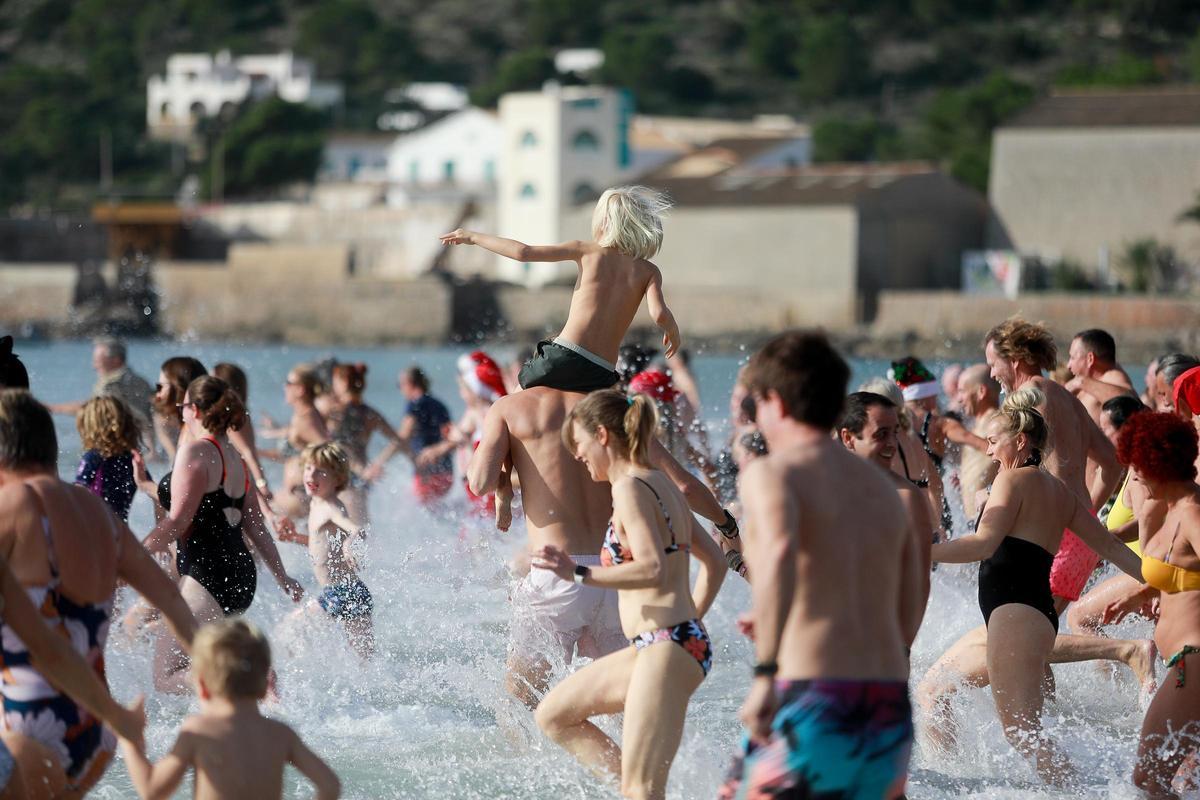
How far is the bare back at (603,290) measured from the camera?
579cm

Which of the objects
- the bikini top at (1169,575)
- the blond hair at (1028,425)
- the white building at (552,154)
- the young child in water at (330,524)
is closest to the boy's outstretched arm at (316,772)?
the bikini top at (1169,575)

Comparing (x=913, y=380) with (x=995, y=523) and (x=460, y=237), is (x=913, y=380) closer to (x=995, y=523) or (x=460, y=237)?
(x=995, y=523)

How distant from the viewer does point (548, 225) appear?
6475cm

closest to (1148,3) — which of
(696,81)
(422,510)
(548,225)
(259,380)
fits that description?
(696,81)

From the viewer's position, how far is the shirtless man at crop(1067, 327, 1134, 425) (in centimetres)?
842

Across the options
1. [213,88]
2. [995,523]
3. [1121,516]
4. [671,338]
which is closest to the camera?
[995,523]

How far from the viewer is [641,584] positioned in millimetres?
4664

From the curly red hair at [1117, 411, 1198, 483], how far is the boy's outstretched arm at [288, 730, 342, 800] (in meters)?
2.65

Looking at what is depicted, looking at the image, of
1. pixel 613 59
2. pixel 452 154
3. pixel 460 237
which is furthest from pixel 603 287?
pixel 613 59

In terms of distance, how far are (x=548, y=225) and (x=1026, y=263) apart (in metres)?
20.9

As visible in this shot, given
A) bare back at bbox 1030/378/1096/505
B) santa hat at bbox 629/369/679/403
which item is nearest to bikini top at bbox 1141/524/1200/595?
bare back at bbox 1030/378/1096/505

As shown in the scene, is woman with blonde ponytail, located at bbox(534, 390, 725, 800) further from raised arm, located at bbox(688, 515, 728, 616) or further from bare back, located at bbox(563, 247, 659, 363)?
bare back, located at bbox(563, 247, 659, 363)

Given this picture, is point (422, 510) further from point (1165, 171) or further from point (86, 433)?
point (1165, 171)

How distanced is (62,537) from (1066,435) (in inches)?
172
